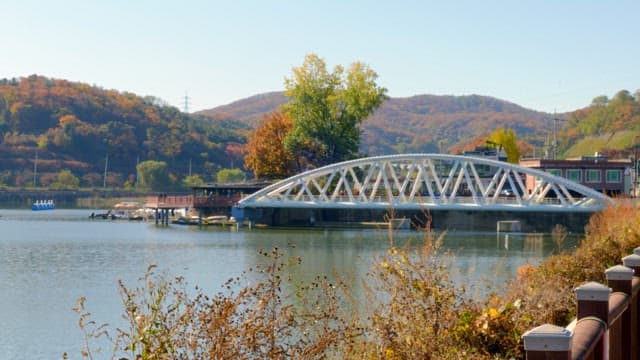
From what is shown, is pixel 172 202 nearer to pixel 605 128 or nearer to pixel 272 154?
pixel 272 154

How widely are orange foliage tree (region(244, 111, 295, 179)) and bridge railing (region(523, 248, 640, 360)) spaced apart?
7377 cm

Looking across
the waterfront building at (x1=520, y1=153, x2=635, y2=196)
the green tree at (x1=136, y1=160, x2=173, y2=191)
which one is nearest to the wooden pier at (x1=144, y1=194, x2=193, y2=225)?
the waterfront building at (x1=520, y1=153, x2=635, y2=196)

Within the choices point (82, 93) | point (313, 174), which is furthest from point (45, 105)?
point (313, 174)

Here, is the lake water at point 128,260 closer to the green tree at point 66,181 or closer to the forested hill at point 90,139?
the green tree at point 66,181

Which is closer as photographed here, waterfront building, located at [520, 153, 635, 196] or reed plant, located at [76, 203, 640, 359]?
reed plant, located at [76, 203, 640, 359]

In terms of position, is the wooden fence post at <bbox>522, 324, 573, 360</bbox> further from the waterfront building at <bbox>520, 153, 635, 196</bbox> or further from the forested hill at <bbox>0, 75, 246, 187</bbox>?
the forested hill at <bbox>0, 75, 246, 187</bbox>

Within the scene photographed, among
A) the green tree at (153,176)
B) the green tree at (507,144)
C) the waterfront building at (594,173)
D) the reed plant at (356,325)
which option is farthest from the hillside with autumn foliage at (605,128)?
the reed plant at (356,325)

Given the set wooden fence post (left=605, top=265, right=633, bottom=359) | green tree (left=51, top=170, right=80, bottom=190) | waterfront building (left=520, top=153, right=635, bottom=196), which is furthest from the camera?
green tree (left=51, top=170, right=80, bottom=190)

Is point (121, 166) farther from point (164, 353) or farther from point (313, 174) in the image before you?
point (164, 353)

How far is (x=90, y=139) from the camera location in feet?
467

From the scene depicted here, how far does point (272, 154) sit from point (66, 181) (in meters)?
59.1

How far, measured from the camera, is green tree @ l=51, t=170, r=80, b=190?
13338 centimetres

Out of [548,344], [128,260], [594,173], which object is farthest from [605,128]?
[548,344]

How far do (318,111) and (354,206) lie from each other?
13036mm
